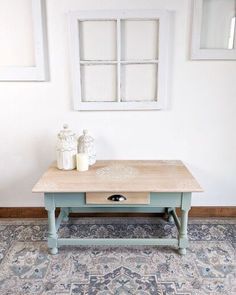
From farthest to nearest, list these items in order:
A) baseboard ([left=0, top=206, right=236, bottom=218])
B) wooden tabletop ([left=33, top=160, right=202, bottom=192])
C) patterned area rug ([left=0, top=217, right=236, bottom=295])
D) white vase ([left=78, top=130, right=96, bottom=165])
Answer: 1. baseboard ([left=0, top=206, right=236, bottom=218])
2. white vase ([left=78, top=130, right=96, bottom=165])
3. wooden tabletop ([left=33, top=160, right=202, bottom=192])
4. patterned area rug ([left=0, top=217, right=236, bottom=295])

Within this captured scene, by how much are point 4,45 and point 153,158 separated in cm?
Answer: 145

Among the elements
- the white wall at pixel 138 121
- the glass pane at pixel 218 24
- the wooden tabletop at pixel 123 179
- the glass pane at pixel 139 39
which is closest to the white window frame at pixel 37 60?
the white wall at pixel 138 121

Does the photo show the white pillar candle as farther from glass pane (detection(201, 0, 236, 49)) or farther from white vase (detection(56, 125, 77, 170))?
glass pane (detection(201, 0, 236, 49))

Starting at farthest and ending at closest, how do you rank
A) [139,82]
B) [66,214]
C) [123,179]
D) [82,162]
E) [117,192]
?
[66,214]
[139,82]
[82,162]
[123,179]
[117,192]

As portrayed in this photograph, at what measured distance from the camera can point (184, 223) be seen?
73.8 inches

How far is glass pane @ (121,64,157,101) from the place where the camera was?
2143mm

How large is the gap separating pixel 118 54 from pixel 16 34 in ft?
2.55

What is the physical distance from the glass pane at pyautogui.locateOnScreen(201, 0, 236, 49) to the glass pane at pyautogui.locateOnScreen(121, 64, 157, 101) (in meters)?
0.44

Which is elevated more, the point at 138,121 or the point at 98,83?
the point at 98,83

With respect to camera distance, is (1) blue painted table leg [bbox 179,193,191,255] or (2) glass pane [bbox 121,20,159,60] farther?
(2) glass pane [bbox 121,20,159,60]

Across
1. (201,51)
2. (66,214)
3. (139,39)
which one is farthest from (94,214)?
(201,51)

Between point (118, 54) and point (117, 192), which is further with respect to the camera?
point (118, 54)

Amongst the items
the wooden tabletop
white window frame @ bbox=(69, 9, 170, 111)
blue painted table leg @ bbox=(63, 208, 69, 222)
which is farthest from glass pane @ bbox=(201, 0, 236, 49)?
blue painted table leg @ bbox=(63, 208, 69, 222)

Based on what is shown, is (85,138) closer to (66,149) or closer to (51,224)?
(66,149)
